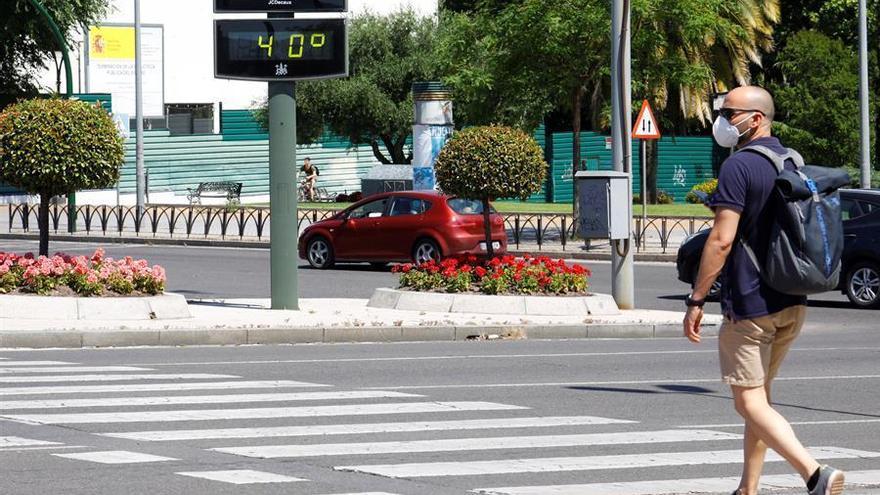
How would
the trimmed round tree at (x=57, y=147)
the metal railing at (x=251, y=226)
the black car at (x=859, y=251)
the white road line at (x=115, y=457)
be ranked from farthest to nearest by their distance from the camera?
the metal railing at (x=251, y=226) → the black car at (x=859, y=251) → the trimmed round tree at (x=57, y=147) → the white road line at (x=115, y=457)

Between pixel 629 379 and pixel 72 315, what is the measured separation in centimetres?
720

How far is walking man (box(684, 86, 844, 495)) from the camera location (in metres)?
7.34

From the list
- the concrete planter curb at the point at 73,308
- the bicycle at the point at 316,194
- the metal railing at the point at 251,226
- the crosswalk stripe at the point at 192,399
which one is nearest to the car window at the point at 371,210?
the metal railing at the point at 251,226

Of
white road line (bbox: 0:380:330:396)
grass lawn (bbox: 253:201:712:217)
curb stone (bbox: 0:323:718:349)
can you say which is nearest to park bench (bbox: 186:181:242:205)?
grass lawn (bbox: 253:201:712:217)

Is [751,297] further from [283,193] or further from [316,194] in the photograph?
[316,194]

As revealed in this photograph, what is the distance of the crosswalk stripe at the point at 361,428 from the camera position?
10531mm

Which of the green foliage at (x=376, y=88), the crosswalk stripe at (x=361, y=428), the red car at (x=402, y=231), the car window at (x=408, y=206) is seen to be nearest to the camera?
the crosswalk stripe at (x=361, y=428)

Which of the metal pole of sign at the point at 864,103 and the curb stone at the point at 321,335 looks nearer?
the curb stone at the point at 321,335

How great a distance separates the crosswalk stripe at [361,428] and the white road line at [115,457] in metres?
0.60

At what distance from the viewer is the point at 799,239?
7.30m

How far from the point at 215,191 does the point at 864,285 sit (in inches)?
1655

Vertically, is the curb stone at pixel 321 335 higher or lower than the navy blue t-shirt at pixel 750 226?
lower

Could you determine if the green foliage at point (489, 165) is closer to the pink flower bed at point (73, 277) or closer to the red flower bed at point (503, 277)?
the red flower bed at point (503, 277)

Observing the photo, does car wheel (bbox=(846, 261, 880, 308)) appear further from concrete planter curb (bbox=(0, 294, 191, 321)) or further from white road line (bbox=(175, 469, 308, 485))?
white road line (bbox=(175, 469, 308, 485))
